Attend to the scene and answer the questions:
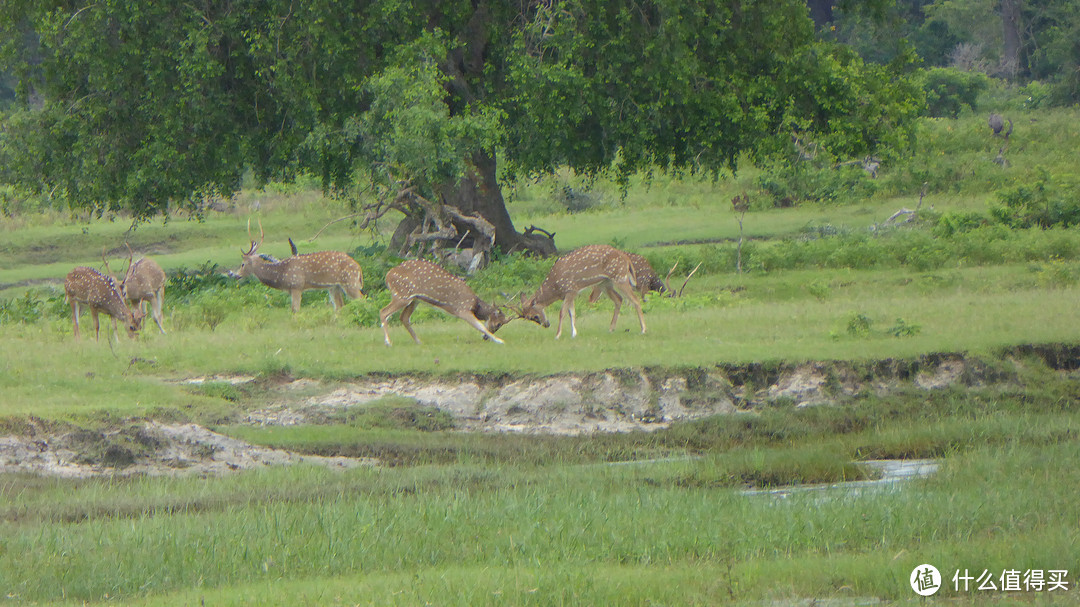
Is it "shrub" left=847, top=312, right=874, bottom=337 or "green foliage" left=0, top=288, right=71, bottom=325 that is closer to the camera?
"shrub" left=847, top=312, right=874, bottom=337

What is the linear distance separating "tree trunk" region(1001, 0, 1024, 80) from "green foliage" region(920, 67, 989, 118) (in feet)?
23.0

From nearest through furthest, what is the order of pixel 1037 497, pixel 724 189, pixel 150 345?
pixel 1037 497 → pixel 150 345 → pixel 724 189

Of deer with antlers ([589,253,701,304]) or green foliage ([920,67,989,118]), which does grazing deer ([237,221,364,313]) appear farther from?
green foliage ([920,67,989,118])

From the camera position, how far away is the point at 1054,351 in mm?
12891

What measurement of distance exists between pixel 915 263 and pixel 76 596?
639 inches

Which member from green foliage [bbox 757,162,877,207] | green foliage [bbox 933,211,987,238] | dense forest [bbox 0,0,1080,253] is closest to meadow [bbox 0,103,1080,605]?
green foliage [bbox 933,211,987,238]

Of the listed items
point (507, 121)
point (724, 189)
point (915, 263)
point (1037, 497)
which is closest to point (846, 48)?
point (915, 263)

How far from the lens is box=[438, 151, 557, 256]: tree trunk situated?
2212cm

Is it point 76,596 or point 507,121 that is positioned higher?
point 507,121

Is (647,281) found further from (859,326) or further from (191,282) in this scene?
(191,282)

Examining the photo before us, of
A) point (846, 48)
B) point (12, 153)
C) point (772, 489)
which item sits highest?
point (846, 48)

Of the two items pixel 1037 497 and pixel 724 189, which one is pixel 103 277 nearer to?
pixel 1037 497

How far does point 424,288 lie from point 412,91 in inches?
196

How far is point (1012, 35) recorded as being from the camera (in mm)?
48688
